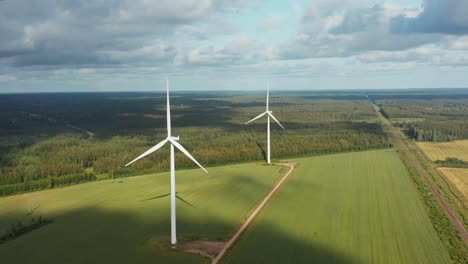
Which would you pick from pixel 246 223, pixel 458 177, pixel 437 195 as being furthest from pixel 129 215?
pixel 458 177

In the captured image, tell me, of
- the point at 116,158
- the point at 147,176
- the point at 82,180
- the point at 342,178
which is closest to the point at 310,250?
the point at 342,178

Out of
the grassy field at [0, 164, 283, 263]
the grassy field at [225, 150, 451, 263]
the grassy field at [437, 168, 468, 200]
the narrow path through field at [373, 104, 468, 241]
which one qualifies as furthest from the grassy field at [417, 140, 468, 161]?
the grassy field at [0, 164, 283, 263]

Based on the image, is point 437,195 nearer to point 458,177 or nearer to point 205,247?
point 458,177

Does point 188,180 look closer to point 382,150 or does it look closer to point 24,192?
point 24,192

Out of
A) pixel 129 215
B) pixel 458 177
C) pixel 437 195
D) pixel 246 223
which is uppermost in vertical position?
pixel 246 223

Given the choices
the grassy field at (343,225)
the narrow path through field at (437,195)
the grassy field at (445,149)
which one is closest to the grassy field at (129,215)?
the grassy field at (343,225)

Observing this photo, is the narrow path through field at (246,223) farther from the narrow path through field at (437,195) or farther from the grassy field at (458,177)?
the grassy field at (458,177)
